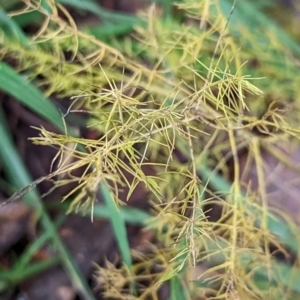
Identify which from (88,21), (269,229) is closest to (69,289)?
(269,229)

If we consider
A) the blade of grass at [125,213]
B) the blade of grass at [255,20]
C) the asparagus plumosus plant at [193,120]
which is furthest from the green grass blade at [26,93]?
the blade of grass at [255,20]

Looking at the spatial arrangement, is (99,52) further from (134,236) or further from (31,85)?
(134,236)

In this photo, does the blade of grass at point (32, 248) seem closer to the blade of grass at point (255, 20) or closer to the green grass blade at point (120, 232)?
the green grass blade at point (120, 232)

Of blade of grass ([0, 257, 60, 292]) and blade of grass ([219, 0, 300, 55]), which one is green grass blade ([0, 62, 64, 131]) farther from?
blade of grass ([219, 0, 300, 55])

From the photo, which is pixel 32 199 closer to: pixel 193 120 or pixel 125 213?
pixel 125 213

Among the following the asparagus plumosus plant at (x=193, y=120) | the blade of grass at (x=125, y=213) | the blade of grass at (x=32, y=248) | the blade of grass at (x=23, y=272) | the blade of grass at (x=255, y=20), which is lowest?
the blade of grass at (x=23, y=272)
